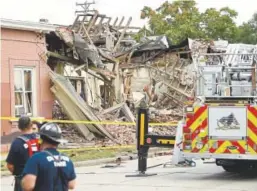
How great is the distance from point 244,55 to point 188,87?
18621mm

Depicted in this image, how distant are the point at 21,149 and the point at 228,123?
660 cm

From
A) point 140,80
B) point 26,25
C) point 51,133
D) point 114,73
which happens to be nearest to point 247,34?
point 140,80

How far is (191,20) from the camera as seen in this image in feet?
190

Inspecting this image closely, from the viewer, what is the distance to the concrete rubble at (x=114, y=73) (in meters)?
22.1

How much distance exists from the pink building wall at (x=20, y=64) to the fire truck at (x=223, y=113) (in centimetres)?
755

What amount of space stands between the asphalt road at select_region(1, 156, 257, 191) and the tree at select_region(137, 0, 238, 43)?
132ft

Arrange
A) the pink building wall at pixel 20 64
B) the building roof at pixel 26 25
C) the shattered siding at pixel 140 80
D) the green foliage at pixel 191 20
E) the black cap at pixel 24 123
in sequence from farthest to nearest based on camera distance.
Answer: the green foliage at pixel 191 20 < the shattered siding at pixel 140 80 < the pink building wall at pixel 20 64 < the building roof at pixel 26 25 < the black cap at pixel 24 123

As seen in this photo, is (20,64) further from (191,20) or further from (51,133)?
(191,20)

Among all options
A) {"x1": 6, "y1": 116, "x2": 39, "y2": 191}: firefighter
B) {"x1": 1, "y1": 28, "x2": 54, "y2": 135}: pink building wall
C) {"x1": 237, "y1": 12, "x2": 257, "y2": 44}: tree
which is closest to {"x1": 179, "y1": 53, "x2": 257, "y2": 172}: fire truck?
{"x1": 6, "y1": 116, "x2": 39, "y2": 191}: firefighter

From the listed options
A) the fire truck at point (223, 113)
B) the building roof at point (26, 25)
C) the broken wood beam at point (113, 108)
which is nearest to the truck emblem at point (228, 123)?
the fire truck at point (223, 113)

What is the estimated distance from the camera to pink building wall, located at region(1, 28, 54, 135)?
65.3 feet

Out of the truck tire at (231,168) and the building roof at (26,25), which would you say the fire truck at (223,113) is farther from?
the building roof at (26,25)

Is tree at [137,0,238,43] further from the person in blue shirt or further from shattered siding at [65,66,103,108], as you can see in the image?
the person in blue shirt

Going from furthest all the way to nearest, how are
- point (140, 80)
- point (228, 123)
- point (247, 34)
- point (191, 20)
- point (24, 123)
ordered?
point (247, 34) → point (191, 20) → point (140, 80) → point (228, 123) → point (24, 123)
